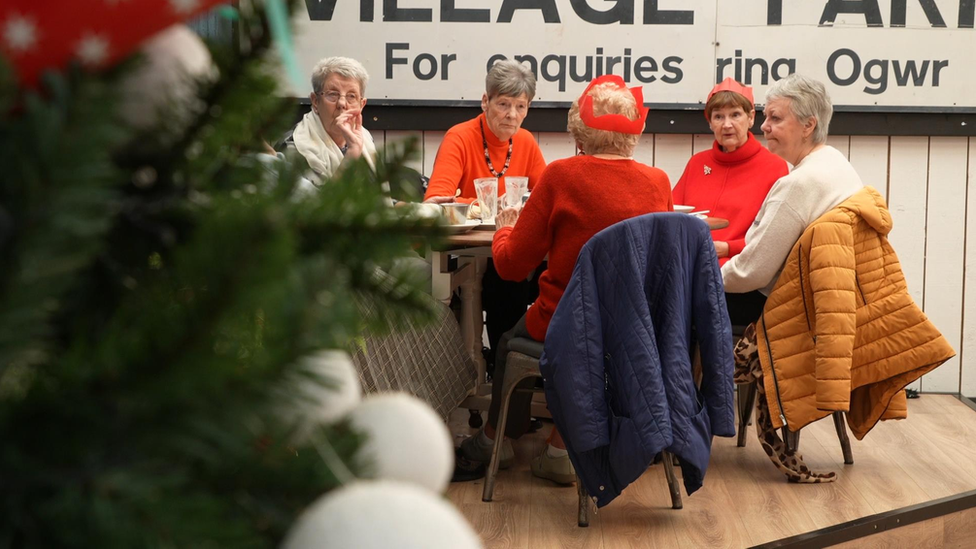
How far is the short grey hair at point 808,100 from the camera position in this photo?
9.30 feet

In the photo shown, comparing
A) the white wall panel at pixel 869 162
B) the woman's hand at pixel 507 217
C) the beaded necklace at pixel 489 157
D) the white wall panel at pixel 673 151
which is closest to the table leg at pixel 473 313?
the beaded necklace at pixel 489 157

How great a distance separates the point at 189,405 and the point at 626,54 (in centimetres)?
395

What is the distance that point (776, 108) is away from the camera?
9.55ft

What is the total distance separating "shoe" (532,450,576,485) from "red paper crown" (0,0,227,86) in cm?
248

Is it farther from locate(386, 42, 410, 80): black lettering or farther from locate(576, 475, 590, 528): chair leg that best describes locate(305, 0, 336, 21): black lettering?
locate(576, 475, 590, 528): chair leg

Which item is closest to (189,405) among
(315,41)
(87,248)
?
(87,248)

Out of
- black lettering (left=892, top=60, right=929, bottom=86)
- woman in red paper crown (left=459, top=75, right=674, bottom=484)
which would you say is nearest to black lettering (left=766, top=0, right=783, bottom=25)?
black lettering (left=892, top=60, right=929, bottom=86)

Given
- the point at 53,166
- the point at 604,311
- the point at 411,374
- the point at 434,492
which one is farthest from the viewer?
the point at 411,374

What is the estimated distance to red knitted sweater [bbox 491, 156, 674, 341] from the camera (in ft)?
7.48

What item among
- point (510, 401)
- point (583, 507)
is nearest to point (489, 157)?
point (510, 401)

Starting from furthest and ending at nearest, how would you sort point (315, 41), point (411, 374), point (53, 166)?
point (315, 41), point (411, 374), point (53, 166)

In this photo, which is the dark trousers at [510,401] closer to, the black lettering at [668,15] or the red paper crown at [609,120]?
the red paper crown at [609,120]

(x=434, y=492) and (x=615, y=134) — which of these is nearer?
(x=434, y=492)

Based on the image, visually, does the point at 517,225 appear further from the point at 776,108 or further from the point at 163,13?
the point at 163,13
